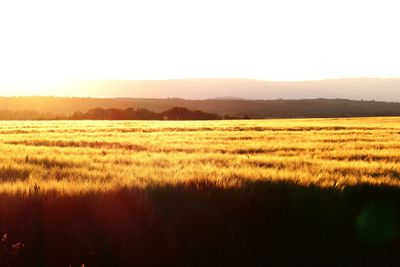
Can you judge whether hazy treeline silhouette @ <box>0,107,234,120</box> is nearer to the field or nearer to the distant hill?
the distant hill

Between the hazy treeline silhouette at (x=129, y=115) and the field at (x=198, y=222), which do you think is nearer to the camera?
the field at (x=198, y=222)

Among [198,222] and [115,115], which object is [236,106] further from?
[198,222]

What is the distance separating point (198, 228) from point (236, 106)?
13574cm

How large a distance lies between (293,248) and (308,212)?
632mm

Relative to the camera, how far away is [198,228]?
5301 millimetres

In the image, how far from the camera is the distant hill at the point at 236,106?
11238cm

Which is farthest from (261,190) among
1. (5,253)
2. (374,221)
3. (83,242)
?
(5,253)

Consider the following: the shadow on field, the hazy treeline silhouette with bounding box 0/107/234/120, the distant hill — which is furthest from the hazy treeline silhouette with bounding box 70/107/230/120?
the shadow on field

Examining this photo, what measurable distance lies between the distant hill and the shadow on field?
98530mm

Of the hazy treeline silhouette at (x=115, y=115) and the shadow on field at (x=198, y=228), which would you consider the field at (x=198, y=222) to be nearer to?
the shadow on field at (x=198, y=228)

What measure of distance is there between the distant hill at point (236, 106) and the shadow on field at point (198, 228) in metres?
98.5

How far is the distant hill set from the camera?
112375 millimetres

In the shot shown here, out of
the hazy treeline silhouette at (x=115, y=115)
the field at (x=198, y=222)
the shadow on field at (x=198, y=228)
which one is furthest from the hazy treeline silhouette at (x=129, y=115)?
the shadow on field at (x=198, y=228)

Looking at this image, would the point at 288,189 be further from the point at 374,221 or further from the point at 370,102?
the point at 370,102
